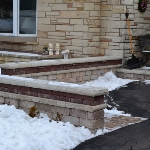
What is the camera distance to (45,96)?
689cm

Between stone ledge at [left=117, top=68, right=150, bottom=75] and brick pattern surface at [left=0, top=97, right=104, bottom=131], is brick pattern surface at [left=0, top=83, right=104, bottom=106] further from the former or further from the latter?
stone ledge at [left=117, top=68, right=150, bottom=75]

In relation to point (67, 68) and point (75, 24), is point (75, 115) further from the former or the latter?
point (75, 24)

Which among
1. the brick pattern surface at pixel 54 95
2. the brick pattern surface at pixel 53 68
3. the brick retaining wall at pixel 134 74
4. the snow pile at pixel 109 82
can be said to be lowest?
the snow pile at pixel 109 82

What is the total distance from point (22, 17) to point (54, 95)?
682 cm

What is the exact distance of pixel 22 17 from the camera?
516 inches

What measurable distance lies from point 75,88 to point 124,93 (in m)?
3.27

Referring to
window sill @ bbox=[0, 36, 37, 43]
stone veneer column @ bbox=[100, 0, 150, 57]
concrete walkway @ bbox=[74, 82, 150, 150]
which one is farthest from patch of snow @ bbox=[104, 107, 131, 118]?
window sill @ bbox=[0, 36, 37, 43]

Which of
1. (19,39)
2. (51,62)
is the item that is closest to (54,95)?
(51,62)

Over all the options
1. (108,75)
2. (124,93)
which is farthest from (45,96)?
(108,75)

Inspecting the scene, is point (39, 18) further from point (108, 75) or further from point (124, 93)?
point (124, 93)

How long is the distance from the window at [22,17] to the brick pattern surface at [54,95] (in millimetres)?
5640

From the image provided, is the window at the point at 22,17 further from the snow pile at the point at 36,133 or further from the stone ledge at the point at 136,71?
the snow pile at the point at 36,133

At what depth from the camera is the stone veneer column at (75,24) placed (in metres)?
11.5

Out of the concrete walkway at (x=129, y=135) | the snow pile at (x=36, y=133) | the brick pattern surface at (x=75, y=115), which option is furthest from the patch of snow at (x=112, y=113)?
the snow pile at (x=36, y=133)
